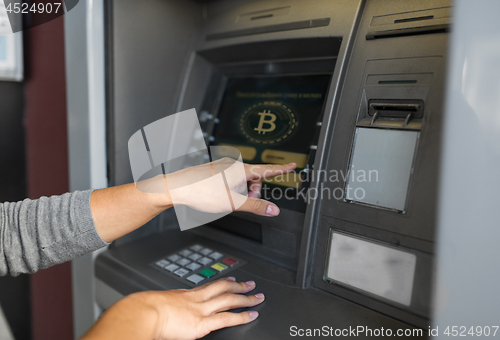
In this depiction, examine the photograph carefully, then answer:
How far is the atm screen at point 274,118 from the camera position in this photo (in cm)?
117

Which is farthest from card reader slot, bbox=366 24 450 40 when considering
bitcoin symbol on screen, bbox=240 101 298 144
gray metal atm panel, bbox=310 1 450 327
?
bitcoin symbol on screen, bbox=240 101 298 144

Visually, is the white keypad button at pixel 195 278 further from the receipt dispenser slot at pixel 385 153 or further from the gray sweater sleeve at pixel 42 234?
the receipt dispenser slot at pixel 385 153

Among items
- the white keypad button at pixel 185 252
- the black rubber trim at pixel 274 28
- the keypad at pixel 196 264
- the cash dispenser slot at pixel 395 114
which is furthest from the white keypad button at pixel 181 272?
the black rubber trim at pixel 274 28

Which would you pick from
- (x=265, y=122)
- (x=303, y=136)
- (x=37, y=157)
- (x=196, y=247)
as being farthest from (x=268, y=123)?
(x=37, y=157)

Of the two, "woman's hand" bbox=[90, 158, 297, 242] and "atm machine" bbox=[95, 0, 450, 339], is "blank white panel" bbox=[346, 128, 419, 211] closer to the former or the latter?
"atm machine" bbox=[95, 0, 450, 339]

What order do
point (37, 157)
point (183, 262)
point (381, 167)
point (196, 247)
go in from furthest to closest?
point (37, 157) < point (196, 247) < point (183, 262) < point (381, 167)

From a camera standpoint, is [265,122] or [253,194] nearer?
[253,194]

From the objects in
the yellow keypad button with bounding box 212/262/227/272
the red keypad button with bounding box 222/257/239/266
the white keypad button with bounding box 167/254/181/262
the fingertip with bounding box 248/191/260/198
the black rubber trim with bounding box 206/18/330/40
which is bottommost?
the white keypad button with bounding box 167/254/181/262

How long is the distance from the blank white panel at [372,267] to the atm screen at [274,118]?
0.29 m

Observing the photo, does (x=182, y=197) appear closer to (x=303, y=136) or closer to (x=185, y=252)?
(x=185, y=252)

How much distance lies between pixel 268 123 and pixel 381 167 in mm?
507

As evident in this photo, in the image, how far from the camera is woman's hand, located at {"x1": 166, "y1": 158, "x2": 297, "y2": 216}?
3.10 ft

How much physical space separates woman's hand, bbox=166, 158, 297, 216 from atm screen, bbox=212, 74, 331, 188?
221 millimetres

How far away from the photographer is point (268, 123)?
1269mm
